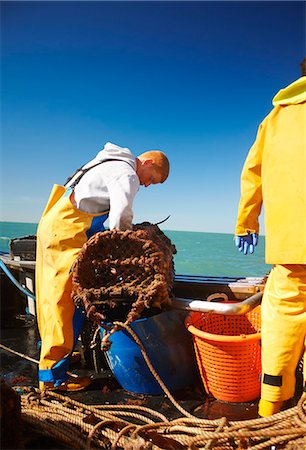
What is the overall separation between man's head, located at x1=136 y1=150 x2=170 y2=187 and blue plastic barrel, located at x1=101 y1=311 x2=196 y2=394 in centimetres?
112

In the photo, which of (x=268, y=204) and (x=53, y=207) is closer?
(x=268, y=204)

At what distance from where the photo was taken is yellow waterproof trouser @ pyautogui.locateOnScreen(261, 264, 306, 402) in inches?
83.0

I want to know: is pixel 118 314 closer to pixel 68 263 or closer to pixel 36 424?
pixel 68 263

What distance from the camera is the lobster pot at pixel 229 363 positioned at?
2.40 meters

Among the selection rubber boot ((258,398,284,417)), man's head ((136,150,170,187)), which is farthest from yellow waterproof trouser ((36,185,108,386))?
rubber boot ((258,398,284,417))

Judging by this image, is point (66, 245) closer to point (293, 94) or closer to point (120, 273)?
point (120, 273)

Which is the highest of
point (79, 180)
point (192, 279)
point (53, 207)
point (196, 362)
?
point (79, 180)

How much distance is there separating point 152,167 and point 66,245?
38.0 inches

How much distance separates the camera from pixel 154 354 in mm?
2559

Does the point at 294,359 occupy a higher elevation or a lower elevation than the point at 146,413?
higher

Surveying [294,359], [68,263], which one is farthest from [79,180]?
[294,359]

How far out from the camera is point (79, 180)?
283 cm

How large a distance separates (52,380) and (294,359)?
1.70 m

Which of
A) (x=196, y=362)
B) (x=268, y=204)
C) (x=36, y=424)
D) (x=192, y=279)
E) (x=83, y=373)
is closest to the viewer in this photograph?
(x=36, y=424)
